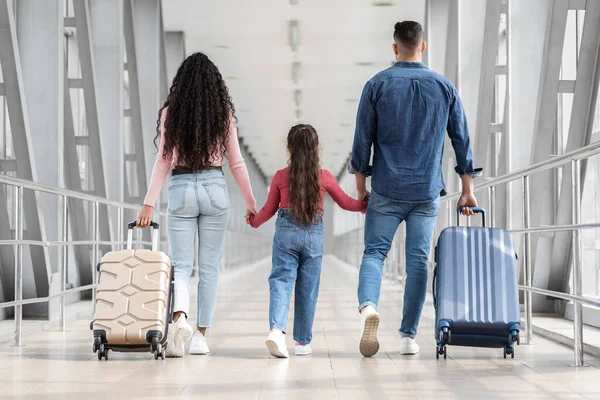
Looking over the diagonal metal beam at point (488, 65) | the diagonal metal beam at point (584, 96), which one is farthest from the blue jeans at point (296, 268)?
the diagonal metal beam at point (488, 65)

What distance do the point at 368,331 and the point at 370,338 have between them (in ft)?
0.14

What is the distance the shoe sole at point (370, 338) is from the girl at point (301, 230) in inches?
10.5

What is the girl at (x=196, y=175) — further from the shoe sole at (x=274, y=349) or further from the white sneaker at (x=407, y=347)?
the white sneaker at (x=407, y=347)

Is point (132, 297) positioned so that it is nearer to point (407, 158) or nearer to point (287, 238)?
point (287, 238)

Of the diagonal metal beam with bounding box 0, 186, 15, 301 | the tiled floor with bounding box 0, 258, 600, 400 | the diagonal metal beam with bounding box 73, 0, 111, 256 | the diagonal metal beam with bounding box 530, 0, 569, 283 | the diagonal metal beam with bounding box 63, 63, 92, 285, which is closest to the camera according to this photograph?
the tiled floor with bounding box 0, 258, 600, 400

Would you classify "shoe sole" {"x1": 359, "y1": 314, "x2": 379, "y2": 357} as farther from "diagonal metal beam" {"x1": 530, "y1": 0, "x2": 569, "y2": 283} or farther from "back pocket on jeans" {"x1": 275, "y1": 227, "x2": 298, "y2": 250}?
"diagonal metal beam" {"x1": 530, "y1": 0, "x2": 569, "y2": 283}

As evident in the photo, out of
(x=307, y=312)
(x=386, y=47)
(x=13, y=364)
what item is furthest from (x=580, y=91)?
(x=386, y=47)

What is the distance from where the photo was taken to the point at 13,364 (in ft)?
10.7

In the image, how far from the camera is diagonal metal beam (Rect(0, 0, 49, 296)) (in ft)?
16.5

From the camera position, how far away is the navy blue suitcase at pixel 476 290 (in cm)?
319

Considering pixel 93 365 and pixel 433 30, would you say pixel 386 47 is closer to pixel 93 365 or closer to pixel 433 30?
pixel 433 30

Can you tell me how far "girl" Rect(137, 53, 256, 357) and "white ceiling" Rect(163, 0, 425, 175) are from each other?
6.67 meters

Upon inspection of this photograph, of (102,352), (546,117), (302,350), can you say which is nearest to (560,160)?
(302,350)

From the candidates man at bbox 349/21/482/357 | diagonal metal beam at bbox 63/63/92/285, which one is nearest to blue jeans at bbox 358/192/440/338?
man at bbox 349/21/482/357
